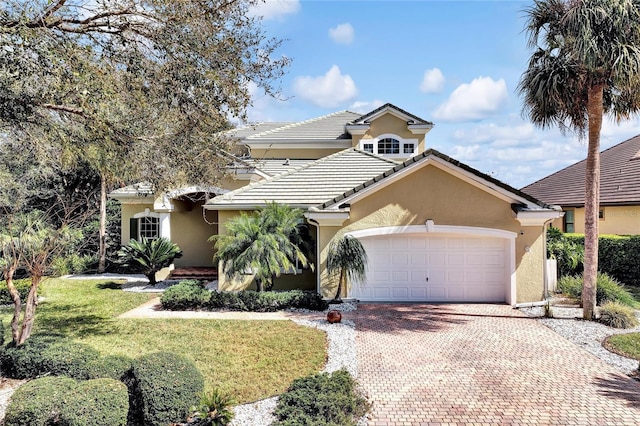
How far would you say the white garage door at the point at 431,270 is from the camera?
13859 mm

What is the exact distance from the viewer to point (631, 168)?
21141mm

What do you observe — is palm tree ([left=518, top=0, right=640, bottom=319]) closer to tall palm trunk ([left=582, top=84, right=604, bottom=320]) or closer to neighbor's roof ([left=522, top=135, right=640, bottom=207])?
tall palm trunk ([left=582, top=84, right=604, bottom=320])

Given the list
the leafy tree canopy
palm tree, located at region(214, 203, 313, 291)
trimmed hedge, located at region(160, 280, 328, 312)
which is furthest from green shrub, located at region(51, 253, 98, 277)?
the leafy tree canopy

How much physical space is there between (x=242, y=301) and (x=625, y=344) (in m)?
10.9

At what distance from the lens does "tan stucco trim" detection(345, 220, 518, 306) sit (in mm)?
13266

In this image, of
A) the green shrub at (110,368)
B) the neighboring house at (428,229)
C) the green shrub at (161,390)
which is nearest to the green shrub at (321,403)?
the green shrub at (161,390)

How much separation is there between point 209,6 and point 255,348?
25.4ft

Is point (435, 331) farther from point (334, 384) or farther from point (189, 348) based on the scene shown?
point (189, 348)

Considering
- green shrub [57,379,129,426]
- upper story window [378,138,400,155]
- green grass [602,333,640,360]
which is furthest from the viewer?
upper story window [378,138,400,155]

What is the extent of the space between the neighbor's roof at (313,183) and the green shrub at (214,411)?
951 centimetres

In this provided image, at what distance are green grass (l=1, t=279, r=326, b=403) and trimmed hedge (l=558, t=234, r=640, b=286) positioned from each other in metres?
13.7

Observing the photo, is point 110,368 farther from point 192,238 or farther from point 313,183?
point 192,238

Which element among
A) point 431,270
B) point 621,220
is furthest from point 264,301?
point 621,220

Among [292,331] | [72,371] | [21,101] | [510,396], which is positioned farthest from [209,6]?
[510,396]
